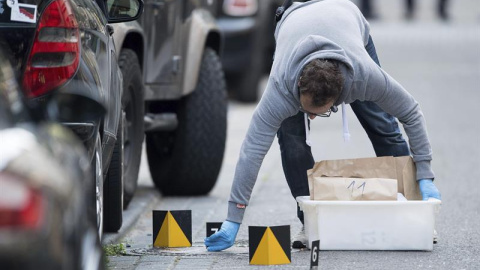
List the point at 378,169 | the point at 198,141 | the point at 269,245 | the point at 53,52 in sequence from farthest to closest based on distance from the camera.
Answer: the point at 198,141, the point at 378,169, the point at 269,245, the point at 53,52

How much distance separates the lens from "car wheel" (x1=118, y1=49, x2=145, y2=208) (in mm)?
6906

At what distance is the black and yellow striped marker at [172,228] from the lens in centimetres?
596

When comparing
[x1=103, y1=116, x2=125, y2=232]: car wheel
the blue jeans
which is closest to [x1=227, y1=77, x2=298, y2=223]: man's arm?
the blue jeans

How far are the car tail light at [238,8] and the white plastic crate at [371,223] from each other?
9094 mm

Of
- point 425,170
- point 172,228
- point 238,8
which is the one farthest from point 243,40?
point 425,170

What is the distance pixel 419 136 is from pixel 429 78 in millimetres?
12087

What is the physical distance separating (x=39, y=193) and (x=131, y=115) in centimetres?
422

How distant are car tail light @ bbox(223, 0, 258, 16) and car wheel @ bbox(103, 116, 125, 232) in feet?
27.5

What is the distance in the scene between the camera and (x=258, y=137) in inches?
218

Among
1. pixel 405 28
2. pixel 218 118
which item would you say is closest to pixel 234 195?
pixel 218 118

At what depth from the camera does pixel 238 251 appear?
5922 mm

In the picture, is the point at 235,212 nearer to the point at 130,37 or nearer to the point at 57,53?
the point at 57,53

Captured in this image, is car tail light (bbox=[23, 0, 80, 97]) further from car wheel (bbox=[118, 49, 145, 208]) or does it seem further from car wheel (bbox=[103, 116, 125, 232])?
car wheel (bbox=[118, 49, 145, 208])

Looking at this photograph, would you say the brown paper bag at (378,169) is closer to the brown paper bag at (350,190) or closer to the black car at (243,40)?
the brown paper bag at (350,190)
